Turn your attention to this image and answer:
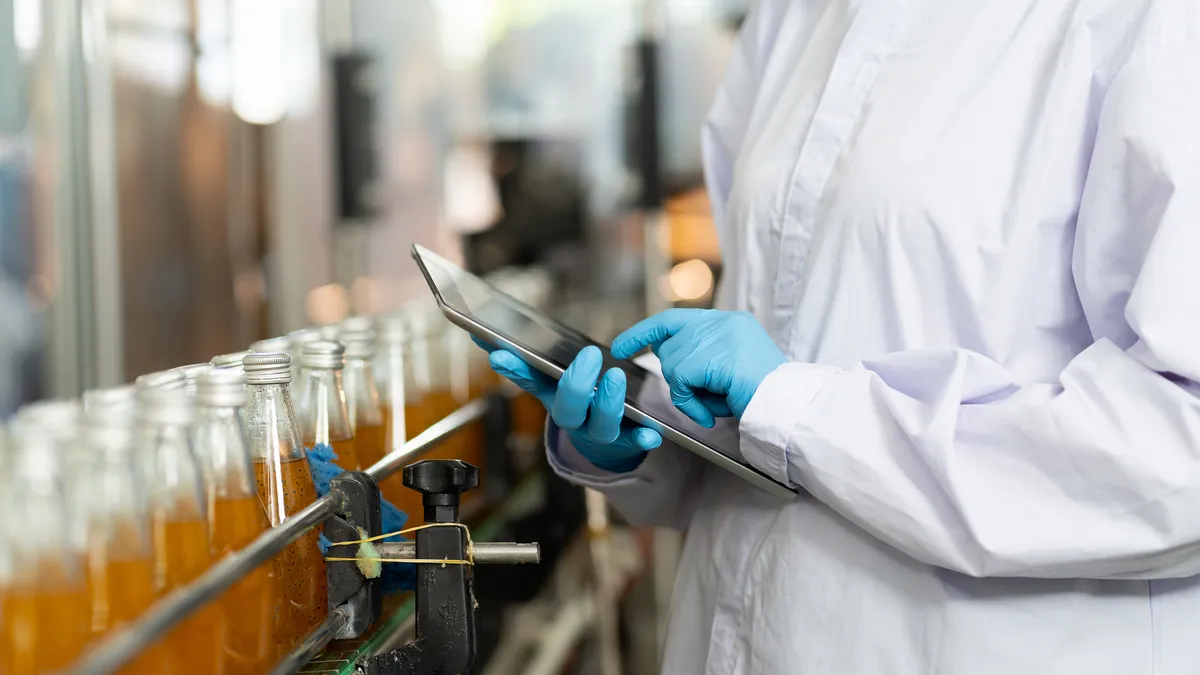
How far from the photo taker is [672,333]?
1042mm

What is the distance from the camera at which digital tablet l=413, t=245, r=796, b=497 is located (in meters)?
0.85

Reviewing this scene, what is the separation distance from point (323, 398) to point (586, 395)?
0.23m

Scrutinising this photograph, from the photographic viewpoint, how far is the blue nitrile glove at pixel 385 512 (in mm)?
857

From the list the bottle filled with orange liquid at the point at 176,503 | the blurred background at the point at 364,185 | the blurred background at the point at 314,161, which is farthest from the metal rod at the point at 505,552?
the blurred background at the point at 314,161

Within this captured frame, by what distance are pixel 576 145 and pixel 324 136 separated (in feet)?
2.59

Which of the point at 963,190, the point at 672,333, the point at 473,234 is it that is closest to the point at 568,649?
the point at 473,234

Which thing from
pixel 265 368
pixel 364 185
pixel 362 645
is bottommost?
pixel 362 645

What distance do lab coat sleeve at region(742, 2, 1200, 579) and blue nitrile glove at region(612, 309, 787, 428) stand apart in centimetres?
3

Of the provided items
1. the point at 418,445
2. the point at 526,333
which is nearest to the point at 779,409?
the point at 526,333

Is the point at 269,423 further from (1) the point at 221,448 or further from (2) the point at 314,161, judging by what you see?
(2) the point at 314,161

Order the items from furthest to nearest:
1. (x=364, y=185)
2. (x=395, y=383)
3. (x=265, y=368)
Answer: (x=364, y=185), (x=395, y=383), (x=265, y=368)

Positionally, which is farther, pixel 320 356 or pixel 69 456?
pixel 320 356

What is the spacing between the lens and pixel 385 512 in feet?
2.98

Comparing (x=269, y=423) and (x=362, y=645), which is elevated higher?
(x=269, y=423)
